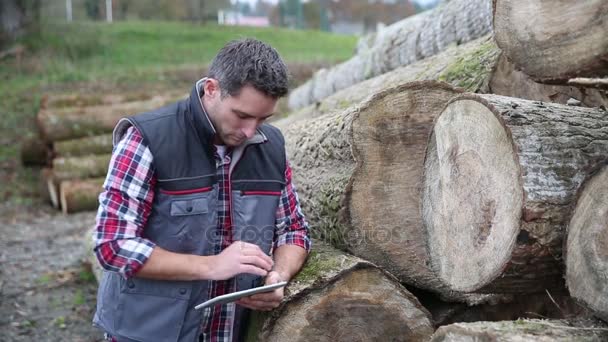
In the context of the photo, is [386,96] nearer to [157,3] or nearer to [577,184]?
[577,184]

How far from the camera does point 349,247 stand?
10.2 ft

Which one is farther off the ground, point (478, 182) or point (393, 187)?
point (478, 182)

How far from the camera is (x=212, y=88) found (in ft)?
8.20

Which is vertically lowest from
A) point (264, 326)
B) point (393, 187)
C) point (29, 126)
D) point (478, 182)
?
point (29, 126)

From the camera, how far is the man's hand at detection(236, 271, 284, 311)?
260cm

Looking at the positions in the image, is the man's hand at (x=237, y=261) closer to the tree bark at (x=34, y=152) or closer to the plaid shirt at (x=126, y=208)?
the plaid shirt at (x=126, y=208)

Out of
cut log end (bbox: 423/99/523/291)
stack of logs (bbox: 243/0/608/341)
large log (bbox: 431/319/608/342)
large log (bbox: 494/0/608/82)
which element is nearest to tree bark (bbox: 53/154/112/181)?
stack of logs (bbox: 243/0/608/341)

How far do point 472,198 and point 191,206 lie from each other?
972 millimetres

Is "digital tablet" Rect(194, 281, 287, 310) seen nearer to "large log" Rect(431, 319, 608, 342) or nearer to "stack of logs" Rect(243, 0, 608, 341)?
"stack of logs" Rect(243, 0, 608, 341)

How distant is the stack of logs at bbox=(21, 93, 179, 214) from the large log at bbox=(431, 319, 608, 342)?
744 centimetres

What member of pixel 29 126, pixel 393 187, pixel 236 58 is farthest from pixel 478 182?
pixel 29 126

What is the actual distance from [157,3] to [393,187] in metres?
25.9

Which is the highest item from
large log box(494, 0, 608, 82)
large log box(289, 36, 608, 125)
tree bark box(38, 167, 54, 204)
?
large log box(494, 0, 608, 82)

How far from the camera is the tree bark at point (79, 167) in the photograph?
896cm
